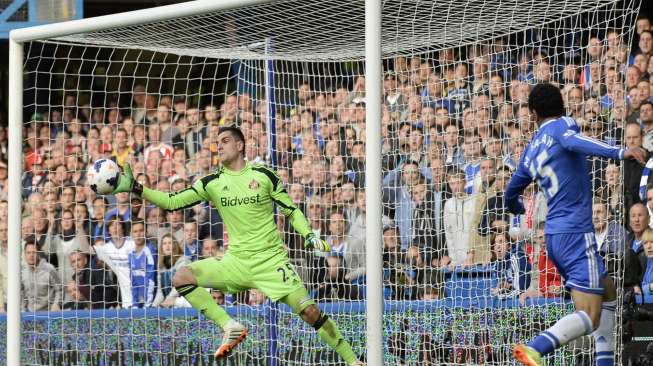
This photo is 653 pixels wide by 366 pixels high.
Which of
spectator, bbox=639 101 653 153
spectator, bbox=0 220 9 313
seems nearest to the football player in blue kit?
spectator, bbox=639 101 653 153

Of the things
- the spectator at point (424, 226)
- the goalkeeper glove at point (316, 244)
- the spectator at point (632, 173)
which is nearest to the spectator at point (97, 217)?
the spectator at point (424, 226)

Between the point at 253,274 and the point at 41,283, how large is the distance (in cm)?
278

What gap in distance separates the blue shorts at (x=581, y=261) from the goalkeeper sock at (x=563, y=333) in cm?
18

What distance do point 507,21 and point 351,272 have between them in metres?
2.66

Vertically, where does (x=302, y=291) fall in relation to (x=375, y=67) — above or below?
below

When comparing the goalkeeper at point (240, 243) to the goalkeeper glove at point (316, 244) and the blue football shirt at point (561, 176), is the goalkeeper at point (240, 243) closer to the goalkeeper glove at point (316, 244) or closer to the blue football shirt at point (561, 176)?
the goalkeeper glove at point (316, 244)

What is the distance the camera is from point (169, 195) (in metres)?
9.48

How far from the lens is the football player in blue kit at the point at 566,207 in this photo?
7512 millimetres

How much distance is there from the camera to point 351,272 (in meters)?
10.7

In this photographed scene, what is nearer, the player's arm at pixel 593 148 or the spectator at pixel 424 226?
the player's arm at pixel 593 148

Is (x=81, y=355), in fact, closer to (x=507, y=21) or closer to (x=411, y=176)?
(x=411, y=176)

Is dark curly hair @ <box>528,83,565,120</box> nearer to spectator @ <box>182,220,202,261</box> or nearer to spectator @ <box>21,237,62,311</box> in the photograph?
spectator @ <box>182,220,202,261</box>

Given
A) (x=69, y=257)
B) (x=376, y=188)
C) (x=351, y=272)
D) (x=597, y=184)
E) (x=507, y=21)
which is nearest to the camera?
(x=376, y=188)

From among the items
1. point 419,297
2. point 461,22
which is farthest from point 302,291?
point 461,22
